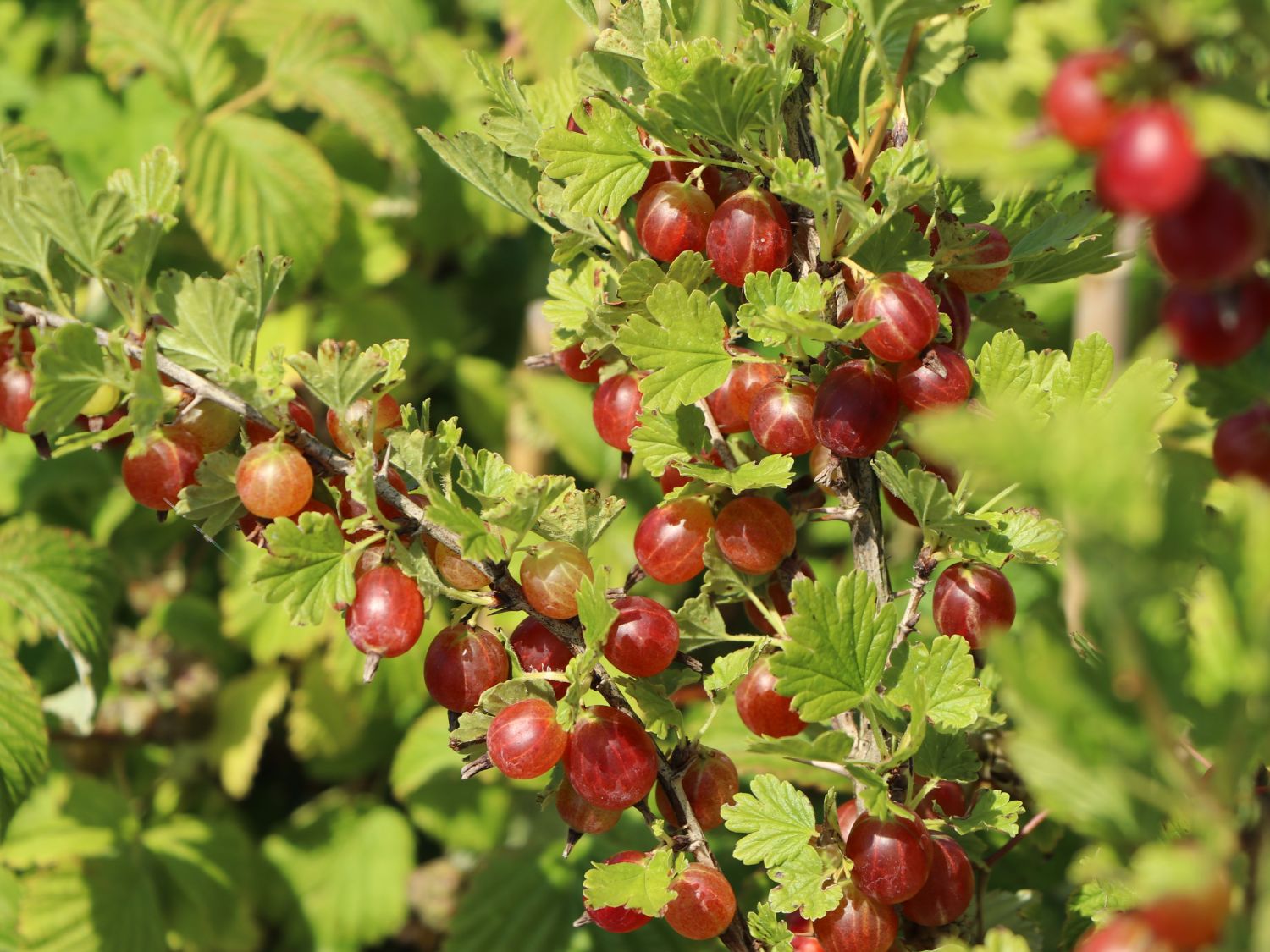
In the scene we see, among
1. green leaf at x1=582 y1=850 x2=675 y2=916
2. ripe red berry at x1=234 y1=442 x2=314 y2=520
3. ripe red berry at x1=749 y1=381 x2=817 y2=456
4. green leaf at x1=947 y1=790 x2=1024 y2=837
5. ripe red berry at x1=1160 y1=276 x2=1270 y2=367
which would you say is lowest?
green leaf at x1=582 y1=850 x2=675 y2=916

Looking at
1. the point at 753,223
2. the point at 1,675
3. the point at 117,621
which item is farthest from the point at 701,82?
the point at 117,621

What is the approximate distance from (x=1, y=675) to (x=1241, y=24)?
1204mm

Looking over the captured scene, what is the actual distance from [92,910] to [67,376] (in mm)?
1055

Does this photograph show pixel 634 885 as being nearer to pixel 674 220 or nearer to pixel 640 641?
pixel 640 641

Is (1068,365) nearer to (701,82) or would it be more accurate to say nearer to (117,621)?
(701,82)

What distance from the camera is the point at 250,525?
84cm

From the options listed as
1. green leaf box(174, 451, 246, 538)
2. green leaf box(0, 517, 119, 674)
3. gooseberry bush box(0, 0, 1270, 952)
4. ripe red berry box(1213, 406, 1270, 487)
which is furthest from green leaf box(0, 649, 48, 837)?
ripe red berry box(1213, 406, 1270, 487)

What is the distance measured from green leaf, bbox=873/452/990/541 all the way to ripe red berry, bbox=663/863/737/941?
0.89 feet

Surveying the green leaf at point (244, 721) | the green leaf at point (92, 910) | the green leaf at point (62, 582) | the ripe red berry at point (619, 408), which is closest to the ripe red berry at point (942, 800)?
the ripe red berry at point (619, 408)

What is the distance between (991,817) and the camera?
78 cm

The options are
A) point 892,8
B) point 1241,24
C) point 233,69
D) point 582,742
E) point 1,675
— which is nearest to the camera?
point 1241,24

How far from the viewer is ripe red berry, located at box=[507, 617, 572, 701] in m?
0.81

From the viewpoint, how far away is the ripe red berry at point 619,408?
89 cm

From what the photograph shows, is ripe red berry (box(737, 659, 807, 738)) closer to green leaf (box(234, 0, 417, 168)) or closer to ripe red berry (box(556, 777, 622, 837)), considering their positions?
ripe red berry (box(556, 777, 622, 837))
